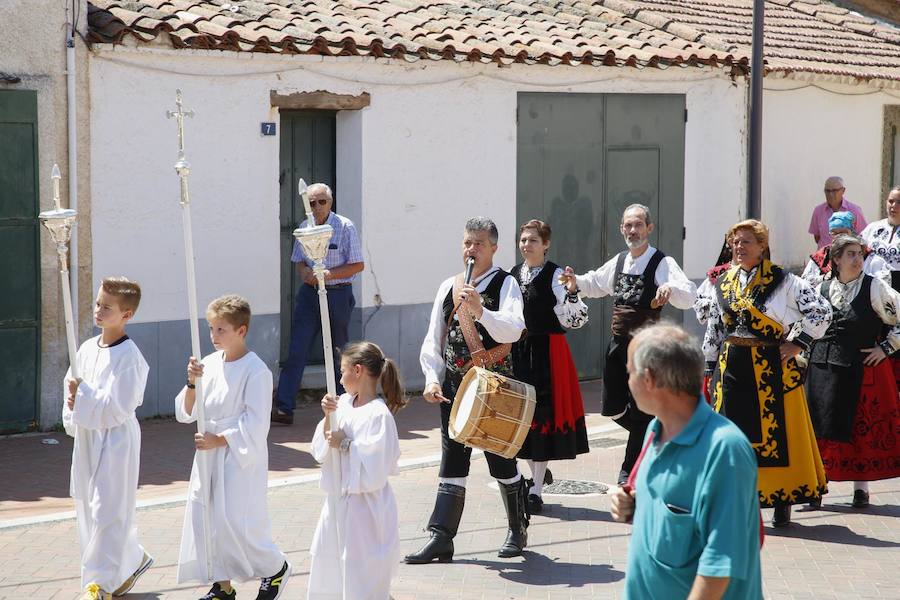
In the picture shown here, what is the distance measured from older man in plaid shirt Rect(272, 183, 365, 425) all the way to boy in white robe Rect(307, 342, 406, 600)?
501 cm

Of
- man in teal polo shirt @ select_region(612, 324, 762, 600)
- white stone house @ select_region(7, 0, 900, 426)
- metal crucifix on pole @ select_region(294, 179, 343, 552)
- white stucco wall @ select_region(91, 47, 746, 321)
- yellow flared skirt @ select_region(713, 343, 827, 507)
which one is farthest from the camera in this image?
white stone house @ select_region(7, 0, 900, 426)

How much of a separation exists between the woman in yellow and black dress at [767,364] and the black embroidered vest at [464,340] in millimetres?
1421

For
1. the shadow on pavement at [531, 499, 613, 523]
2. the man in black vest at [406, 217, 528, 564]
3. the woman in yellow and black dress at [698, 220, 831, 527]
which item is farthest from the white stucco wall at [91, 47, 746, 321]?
the woman in yellow and black dress at [698, 220, 831, 527]

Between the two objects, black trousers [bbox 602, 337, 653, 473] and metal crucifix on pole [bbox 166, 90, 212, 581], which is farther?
black trousers [bbox 602, 337, 653, 473]

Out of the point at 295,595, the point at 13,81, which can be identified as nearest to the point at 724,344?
the point at 295,595

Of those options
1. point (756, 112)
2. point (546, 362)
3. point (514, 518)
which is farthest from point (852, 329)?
point (756, 112)

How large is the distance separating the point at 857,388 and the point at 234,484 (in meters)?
4.27

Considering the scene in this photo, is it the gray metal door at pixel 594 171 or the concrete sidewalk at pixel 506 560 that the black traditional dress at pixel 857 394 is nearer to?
the concrete sidewalk at pixel 506 560

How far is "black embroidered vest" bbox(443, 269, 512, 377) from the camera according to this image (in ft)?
23.7

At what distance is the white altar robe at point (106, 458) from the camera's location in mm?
6293

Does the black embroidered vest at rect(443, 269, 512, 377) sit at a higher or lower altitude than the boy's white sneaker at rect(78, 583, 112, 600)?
higher

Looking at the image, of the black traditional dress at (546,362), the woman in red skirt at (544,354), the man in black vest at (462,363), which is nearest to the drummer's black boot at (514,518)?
the man in black vest at (462,363)

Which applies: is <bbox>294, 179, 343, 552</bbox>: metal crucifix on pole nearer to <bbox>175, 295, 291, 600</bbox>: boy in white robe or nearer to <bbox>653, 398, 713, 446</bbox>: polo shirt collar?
<bbox>175, 295, 291, 600</bbox>: boy in white robe

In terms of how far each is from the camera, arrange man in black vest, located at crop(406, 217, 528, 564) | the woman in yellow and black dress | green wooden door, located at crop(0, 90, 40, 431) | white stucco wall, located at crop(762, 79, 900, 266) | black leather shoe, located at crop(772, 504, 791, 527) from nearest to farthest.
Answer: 1. man in black vest, located at crop(406, 217, 528, 564)
2. the woman in yellow and black dress
3. black leather shoe, located at crop(772, 504, 791, 527)
4. green wooden door, located at crop(0, 90, 40, 431)
5. white stucco wall, located at crop(762, 79, 900, 266)
